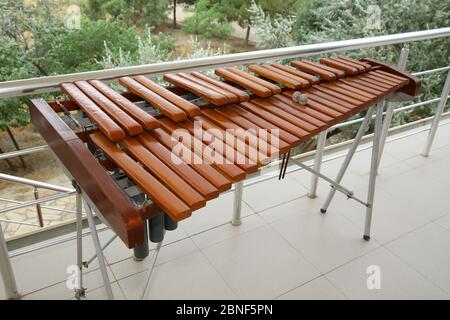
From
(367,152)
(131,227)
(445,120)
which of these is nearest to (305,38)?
(445,120)

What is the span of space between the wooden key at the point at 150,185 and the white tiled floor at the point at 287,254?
857mm

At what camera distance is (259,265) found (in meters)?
1.73

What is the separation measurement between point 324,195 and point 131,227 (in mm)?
1703

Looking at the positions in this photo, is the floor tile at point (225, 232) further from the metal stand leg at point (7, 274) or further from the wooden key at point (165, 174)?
the wooden key at point (165, 174)

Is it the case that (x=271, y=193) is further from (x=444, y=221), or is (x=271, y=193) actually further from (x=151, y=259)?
(x=444, y=221)

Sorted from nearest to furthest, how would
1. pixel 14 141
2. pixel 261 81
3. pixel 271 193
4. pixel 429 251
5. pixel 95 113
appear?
1. pixel 95 113
2. pixel 261 81
3. pixel 429 251
4. pixel 271 193
5. pixel 14 141

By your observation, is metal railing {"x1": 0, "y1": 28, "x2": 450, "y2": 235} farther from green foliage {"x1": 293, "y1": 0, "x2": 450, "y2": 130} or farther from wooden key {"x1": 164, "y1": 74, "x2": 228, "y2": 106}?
green foliage {"x1": 293, "y1": 0, "x2": 450, "y2": 130}

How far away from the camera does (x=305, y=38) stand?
9242mm

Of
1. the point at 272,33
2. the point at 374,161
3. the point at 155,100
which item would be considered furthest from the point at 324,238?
the point at 272,33

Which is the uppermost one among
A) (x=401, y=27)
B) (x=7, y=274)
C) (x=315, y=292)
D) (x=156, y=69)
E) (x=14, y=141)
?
(x=156, y=69)

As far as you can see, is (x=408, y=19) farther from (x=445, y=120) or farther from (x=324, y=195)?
(x=324, y=195)

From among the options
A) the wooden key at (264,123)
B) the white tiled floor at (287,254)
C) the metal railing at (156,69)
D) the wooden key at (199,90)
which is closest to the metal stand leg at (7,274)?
the white tiled floor at (287,254)

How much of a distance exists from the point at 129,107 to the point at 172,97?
15 cm

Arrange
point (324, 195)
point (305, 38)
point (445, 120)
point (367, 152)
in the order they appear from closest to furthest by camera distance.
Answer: point (324, 195) < point (367, 152) < point (445, 120) < point (305, 38)
